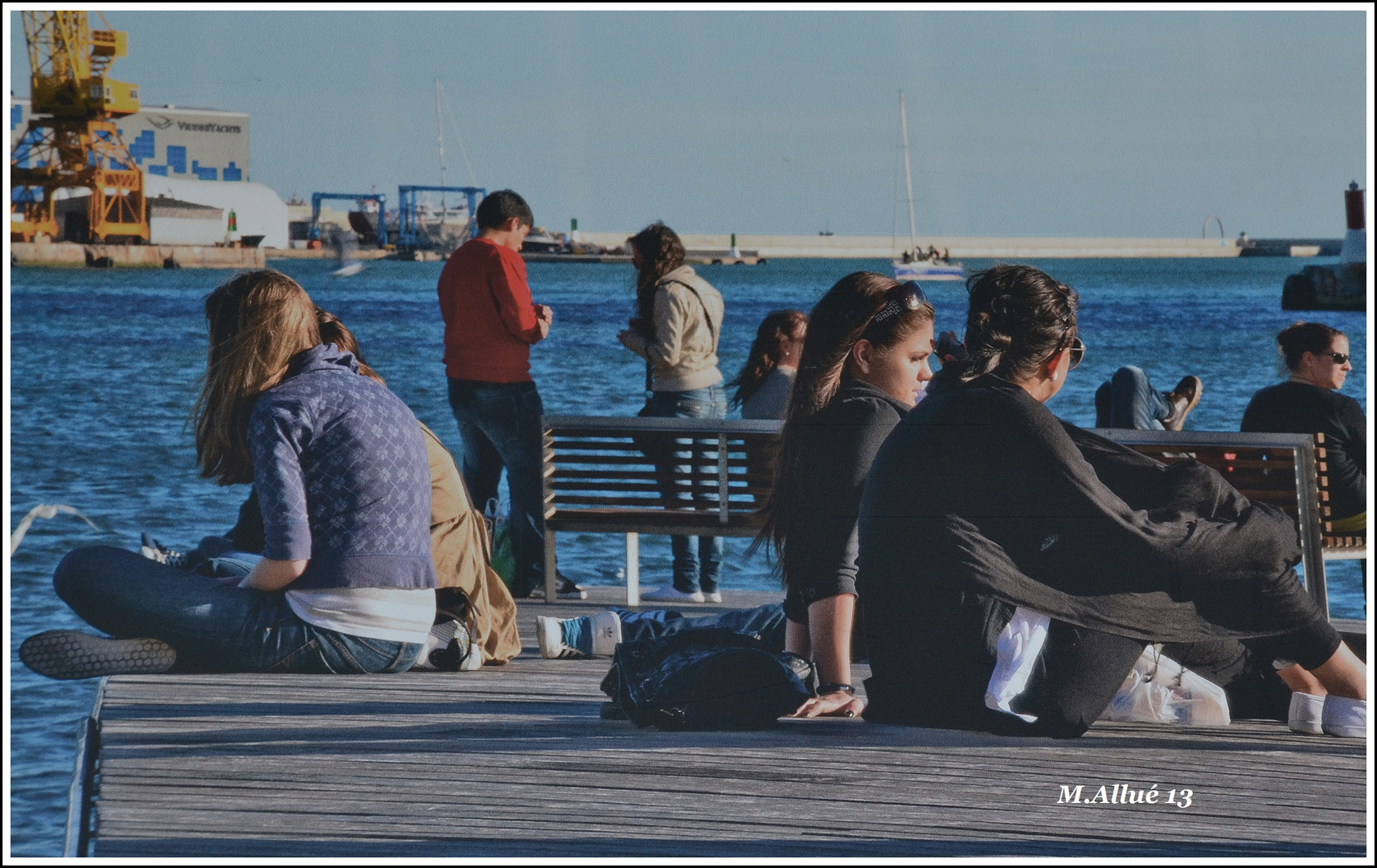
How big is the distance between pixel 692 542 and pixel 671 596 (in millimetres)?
211

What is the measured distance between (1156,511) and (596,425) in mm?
2613

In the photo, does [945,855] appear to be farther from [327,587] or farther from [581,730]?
[327,587]

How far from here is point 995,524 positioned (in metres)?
2.61

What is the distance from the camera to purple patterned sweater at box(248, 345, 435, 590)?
3.09 metres

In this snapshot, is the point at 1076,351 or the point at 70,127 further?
the point at 70,127

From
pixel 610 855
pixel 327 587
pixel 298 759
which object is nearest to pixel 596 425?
pixel 327 587

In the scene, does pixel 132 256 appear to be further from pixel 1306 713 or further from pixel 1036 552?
Answer: pixel 1306 713

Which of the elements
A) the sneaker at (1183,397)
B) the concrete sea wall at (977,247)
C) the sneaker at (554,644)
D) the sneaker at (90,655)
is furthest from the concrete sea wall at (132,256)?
the sneaker at (1183,397)

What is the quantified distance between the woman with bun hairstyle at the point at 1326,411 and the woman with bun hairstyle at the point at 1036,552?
84.7 inches

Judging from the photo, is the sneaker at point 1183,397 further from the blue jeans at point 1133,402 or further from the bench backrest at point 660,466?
the bench backrest at point 660,466

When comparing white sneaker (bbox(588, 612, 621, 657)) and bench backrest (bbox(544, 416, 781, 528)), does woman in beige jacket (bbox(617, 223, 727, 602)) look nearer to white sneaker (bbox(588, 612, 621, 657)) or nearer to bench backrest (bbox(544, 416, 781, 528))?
bench backrest (bbox(544, 416, 781, 528))

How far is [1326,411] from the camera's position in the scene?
468 centimetres

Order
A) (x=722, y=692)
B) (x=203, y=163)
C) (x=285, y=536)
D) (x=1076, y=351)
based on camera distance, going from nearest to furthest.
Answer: (x=1076, y=351)
(x=722, y=692)
(x=285, y=536)
(x=203, y=163)

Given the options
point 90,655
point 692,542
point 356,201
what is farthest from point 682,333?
point 90,655
